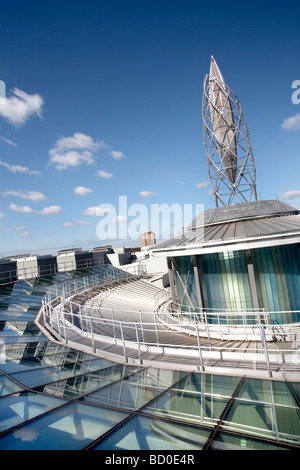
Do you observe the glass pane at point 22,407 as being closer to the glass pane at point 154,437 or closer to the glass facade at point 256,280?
the glass pane at point 154,437

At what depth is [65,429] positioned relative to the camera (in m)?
4.11

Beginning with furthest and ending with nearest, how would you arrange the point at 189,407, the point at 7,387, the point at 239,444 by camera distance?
the point at 7,387 < the point at 189,407 < the point at 239,444

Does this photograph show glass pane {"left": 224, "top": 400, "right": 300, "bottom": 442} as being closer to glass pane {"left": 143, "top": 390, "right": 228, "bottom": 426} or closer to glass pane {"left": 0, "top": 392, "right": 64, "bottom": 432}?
glass pane {"left": 143, "top": 390, "right": 228, "bottom": 426}

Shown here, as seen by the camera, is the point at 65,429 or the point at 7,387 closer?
the point at 65,429

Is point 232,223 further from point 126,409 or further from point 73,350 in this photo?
point 126,409

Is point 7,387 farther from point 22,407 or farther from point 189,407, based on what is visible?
point 189,407

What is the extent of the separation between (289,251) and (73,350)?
9.16 meters

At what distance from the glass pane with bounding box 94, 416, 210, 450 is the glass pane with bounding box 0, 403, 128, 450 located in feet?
0.80

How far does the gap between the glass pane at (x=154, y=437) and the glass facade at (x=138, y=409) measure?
0.01 m

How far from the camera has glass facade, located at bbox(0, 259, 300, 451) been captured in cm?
372

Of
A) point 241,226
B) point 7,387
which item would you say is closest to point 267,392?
point 7,387

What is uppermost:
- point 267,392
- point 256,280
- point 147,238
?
point 147,238

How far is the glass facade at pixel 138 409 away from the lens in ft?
12.2

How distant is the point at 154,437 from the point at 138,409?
0.91m
